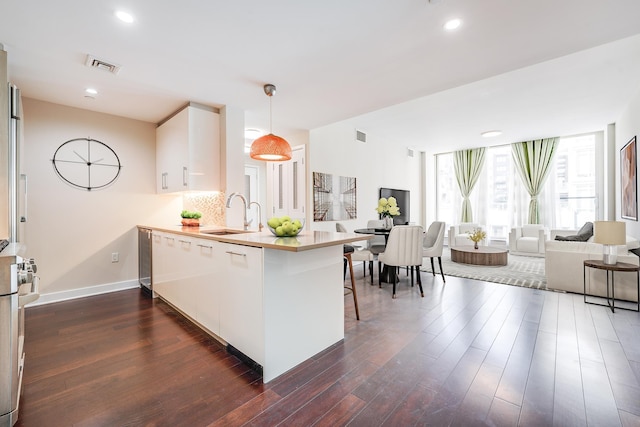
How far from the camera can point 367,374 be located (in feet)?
6.28

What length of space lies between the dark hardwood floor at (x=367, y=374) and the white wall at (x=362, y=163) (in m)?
2.91

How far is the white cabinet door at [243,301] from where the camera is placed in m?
1.86

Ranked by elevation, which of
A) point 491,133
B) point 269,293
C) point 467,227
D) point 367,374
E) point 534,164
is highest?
point 491,133

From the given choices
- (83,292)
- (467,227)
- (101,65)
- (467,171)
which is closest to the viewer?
(101,65)

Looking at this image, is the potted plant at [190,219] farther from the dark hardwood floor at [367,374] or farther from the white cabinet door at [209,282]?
the white cabinet door at [209,282]

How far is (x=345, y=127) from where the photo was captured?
5.69 meters

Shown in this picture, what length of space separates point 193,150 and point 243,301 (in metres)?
2.38

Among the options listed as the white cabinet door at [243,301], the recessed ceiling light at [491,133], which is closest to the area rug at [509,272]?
the recessed ceiling light at [491,133]

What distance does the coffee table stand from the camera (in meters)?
5.33

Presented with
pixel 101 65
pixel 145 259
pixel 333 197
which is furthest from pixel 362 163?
pixel 101 65

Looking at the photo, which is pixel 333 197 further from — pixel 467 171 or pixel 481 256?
pixel 467 171

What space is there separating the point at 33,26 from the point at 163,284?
8.31ft

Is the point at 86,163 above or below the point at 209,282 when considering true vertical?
above

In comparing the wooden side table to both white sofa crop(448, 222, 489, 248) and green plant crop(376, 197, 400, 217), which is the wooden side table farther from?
white sofa crop(448, 222, 489, 248)
